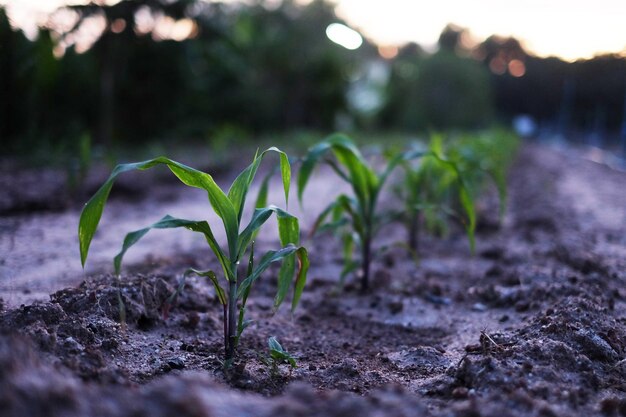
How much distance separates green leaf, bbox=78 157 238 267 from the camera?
166 cm

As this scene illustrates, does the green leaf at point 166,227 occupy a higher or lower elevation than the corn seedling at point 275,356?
higher

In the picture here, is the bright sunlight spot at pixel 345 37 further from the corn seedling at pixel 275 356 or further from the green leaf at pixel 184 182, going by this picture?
the corn seedling at pixel 275 356

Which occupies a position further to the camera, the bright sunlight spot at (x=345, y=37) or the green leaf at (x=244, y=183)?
the bright sunlight spot at (x=345, y=37)

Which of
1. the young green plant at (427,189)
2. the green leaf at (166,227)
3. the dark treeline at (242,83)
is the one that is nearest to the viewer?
the green leaf at (166,227)

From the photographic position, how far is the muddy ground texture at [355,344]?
4.07 ft

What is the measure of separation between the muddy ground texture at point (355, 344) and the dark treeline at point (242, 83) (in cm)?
469

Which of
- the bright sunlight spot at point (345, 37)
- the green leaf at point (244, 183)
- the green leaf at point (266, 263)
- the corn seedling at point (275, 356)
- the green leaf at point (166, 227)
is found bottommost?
the corn seedling at point (275, 356)

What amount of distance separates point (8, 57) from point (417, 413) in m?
7.81

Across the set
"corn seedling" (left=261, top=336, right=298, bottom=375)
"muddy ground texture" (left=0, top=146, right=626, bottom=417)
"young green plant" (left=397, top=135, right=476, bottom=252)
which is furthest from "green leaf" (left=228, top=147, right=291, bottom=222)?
"young green plant" (left=397, top=135, right=476, bottom=252)

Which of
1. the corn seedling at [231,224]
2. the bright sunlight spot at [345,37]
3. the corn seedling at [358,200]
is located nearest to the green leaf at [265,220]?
the corn seedling at [231,224]

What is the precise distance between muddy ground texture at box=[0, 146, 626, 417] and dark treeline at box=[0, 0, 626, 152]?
15.4ft

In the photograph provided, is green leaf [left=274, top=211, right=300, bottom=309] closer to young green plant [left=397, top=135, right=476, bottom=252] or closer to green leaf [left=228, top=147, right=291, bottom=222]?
green leaf [left=228, top=147, right=291, bottom=222]

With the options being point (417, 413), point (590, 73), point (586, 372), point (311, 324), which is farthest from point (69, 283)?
point (590, 73)

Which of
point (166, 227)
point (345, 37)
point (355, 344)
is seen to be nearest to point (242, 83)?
point (345, 37)
